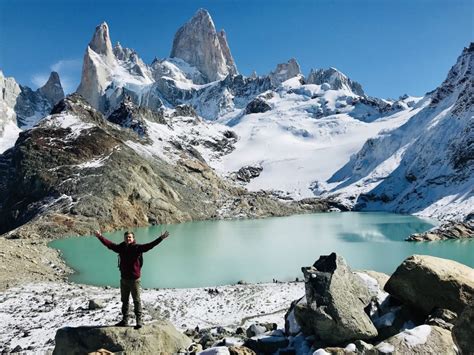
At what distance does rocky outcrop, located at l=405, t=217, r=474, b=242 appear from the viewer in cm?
6194

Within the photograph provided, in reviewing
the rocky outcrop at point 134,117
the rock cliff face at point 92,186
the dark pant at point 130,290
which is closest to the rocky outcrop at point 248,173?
the rocky outcrop at point 134,117

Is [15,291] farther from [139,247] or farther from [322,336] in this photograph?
[322,336]

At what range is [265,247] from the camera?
54.1 m

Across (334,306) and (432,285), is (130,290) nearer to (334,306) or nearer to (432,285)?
(334,306)

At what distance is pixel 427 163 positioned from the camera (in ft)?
414

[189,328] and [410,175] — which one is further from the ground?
[410,175]

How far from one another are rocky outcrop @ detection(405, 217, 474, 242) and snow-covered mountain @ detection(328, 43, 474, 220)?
17.6 m

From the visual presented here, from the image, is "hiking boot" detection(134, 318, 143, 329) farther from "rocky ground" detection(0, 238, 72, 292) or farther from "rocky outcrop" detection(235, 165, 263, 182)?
"rocky outcrop" detection(235, 165, 263, 182)

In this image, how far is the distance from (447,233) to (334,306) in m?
59.8


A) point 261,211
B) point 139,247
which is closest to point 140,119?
point 261,211

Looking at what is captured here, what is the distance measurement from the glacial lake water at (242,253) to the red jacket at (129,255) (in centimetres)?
2115

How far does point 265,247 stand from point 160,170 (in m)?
57.8

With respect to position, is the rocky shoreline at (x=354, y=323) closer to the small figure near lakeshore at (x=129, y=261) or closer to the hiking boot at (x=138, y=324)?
the hiking boot at (x=138, y=324)

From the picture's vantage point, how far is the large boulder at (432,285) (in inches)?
505
